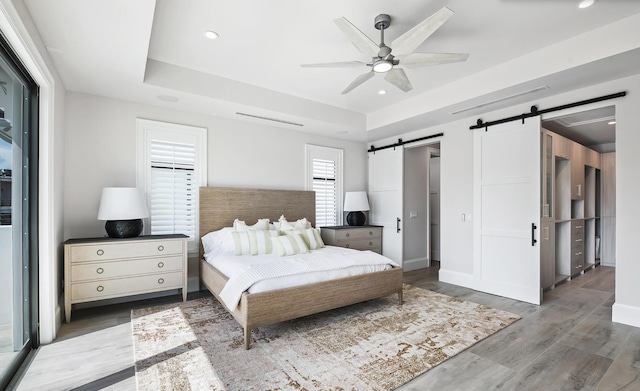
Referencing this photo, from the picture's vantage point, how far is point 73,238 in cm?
357

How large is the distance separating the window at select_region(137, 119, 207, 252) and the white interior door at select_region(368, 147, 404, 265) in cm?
335

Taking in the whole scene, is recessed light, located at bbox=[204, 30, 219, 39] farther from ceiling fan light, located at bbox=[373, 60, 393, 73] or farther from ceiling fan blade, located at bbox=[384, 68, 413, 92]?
ceiling fan blade, located at bbox=[384, 68, 413, 92]

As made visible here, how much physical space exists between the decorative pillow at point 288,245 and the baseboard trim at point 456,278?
2484mm

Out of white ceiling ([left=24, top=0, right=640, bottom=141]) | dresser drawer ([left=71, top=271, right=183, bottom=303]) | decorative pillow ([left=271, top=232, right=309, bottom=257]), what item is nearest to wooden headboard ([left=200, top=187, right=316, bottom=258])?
dresser drawer ([left=71, top=271, right=183, bottom=303])

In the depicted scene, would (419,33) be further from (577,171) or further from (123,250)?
(577,171)

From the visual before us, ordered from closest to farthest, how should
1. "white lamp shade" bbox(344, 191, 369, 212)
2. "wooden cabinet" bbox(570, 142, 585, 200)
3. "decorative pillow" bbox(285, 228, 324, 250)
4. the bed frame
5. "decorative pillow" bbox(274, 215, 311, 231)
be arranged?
the bed frame, "decorative pillow" bbox(285, 228, 324, 250), "decorative pillow" bbox(274, 215, 311, 231), "wooden cabinet" bbox(570, 142, 585, 200), "white lamp shade" bbox(344, 191, 369, 212)

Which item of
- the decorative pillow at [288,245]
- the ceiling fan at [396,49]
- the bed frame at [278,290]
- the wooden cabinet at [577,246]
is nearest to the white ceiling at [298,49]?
the ceiling fan at [396,49]

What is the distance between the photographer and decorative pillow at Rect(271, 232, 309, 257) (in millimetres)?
3701

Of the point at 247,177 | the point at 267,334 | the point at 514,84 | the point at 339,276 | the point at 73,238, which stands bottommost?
the point at 267,334

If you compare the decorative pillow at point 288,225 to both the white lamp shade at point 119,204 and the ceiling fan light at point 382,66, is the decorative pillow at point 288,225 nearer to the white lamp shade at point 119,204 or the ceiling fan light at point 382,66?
the white lamp shade at point 119,204

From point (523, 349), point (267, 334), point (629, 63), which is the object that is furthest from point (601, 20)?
point (267, 334)

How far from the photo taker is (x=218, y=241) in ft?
13.4

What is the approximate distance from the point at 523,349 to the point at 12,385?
392 centimetres

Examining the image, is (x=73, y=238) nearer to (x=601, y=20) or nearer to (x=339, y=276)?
(x=339, y=276)
